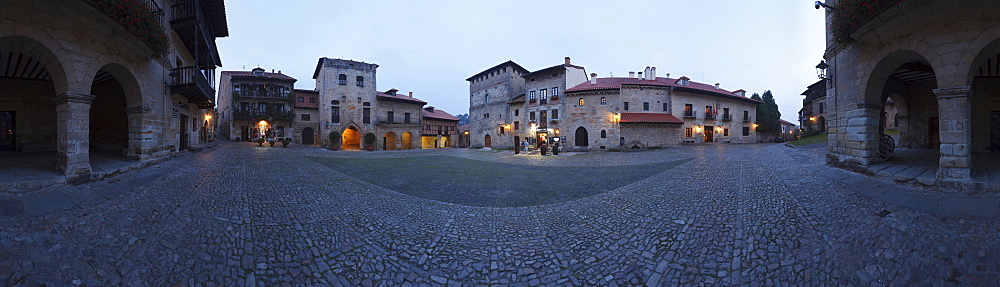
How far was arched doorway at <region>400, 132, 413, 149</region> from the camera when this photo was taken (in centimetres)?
3848

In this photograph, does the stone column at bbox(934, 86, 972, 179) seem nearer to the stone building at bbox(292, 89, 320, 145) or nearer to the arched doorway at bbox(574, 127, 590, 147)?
the arched doorway at bbox(574, 127, 590, 147)

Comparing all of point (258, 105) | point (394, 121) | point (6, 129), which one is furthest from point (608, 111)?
point (258, 105)

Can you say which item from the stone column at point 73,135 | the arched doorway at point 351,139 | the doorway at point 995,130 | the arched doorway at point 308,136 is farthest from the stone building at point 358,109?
the doorway at point 995,130

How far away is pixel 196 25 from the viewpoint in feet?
37.9

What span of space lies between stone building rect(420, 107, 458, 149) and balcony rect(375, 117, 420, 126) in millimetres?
1615

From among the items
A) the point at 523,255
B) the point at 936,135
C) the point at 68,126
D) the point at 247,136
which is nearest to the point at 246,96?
the point at 247,136

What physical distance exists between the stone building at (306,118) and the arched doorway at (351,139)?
10.3ft

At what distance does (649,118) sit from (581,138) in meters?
6.18

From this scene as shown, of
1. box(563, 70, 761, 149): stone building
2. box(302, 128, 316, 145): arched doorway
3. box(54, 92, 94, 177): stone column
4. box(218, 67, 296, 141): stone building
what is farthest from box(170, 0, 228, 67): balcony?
box(563, 70, 761, 149): stone building

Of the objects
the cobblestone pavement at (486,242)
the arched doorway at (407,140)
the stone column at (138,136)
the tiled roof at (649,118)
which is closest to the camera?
the cobblestone pavement at (486,242)

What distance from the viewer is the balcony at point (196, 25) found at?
37.2ft

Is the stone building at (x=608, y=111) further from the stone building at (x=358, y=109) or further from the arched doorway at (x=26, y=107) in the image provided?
the arched doorway at (x=26, y=107)

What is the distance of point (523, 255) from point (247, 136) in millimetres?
37615

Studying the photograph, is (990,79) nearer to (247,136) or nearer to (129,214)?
(129,214)
